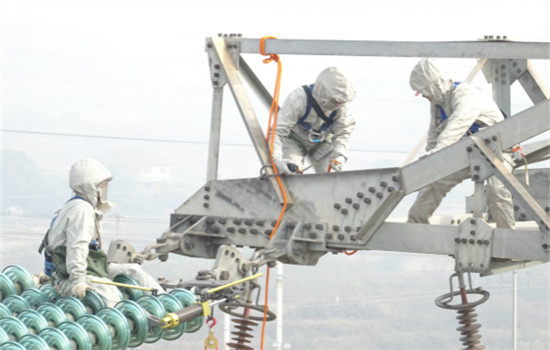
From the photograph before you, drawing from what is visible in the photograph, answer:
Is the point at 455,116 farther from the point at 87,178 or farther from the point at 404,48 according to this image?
the point at 87,178

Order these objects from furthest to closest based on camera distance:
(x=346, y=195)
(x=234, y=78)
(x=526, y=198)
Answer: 1. (x=234, y=78)
2. (x=346, y=195)
3. (x=526, y=198)

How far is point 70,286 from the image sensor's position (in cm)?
1434

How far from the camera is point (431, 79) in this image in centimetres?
1666

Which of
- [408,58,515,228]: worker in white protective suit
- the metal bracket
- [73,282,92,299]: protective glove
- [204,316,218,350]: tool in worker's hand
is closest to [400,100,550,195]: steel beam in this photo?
the metal bracket

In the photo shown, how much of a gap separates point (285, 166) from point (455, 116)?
2.09 m

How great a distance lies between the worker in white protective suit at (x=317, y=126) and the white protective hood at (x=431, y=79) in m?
0.85

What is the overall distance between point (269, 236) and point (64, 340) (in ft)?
12.9

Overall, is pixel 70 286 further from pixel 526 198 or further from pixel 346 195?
pixel 526 198

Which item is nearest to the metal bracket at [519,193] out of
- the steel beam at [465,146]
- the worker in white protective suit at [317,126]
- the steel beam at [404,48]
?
the steel beam at [465,146]

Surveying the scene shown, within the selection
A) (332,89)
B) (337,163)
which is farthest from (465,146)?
(337,163)

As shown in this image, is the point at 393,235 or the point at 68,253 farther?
the point at 393,235

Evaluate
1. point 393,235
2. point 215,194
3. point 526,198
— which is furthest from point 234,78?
point 526,198

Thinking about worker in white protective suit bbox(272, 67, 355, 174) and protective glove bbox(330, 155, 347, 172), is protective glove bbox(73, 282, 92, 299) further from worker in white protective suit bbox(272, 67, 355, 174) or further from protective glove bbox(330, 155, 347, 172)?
protective glove bbox(330, 155, 347, 172)

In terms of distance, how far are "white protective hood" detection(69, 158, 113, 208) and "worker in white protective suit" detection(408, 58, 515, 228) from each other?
12.7 feet
